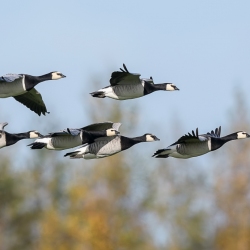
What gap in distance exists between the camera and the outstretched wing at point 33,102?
81.7 ft

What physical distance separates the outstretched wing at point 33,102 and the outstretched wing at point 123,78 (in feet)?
8.38

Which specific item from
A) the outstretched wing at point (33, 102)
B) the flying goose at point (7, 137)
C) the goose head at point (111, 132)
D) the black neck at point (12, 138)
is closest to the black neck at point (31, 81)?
the flying goose at point (7, 137)

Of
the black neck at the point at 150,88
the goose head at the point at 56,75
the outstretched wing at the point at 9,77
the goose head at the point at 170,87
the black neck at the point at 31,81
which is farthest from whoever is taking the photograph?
the goose head at the point at 170,87

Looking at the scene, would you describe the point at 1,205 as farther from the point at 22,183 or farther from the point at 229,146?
the point at 229,146

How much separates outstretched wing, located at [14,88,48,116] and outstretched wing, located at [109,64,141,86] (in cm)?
256

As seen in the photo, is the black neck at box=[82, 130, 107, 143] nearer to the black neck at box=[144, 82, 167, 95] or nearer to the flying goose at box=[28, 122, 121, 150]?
the flying goose at box=[28, 122, 121, 150]

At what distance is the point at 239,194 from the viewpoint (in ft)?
116

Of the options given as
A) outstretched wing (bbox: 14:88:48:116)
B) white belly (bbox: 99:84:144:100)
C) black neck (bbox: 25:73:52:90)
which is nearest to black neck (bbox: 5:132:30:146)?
black neck (bbox: 25:73:52:90)

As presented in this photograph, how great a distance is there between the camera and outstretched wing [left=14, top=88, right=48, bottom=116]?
81.7 feet

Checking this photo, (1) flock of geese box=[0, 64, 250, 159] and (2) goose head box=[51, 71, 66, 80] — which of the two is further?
(2) goose head box=[51, 71, 66, 80]

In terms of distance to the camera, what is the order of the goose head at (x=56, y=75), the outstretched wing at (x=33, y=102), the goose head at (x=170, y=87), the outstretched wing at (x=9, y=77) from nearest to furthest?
1. the outstretched wing at (x=9, y=77)
2. the goose head at (x=56, y=75)
3. the goose head at (x=170, y=87)
4. the outstretched wing at (x=33, y=102)

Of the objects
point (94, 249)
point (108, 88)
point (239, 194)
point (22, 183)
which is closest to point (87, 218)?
point (94, 249)

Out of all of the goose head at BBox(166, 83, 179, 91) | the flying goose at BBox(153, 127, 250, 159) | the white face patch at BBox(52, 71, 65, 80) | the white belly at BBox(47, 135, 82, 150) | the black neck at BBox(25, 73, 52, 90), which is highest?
the black neck at BBox(25, 73, 52, 90)

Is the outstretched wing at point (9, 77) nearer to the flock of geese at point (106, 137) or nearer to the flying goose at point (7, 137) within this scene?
the flock of geese at point (106, 137)
